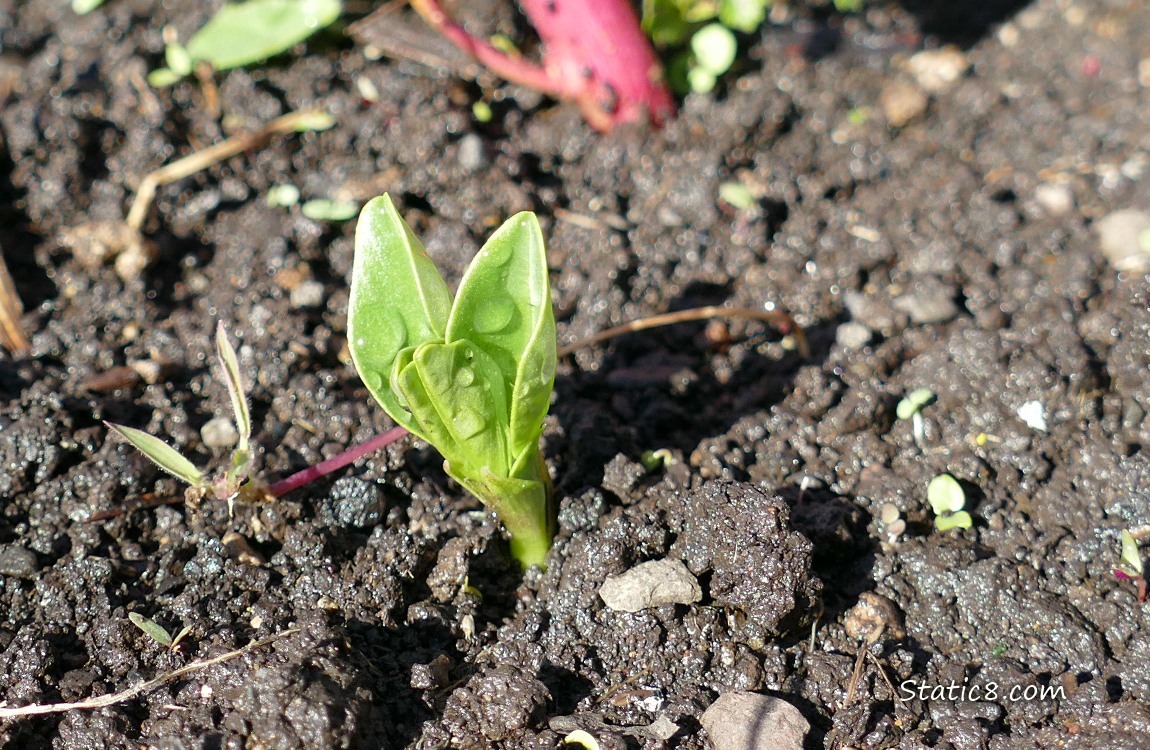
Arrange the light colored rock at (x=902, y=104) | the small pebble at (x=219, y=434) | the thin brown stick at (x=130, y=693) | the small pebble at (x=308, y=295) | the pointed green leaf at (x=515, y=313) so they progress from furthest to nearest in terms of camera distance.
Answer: the light colored rock at (x=902, y=104) → the small pebble at (x=308, y=295) → the small pebble at (x=219, y=434) → the thin brown stick at (x=130, y=693) → the pointed green leaf at (x=515, y=313)

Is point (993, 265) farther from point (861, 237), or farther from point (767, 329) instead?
point (767, 329)

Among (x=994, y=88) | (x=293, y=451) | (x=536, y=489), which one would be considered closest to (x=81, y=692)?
(x=293, y=451)

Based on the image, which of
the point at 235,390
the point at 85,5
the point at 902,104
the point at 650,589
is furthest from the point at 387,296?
the point at 85,5

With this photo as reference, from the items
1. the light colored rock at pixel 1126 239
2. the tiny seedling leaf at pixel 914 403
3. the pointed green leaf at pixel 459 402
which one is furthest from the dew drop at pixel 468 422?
the light colored rock at pixel 1126 239

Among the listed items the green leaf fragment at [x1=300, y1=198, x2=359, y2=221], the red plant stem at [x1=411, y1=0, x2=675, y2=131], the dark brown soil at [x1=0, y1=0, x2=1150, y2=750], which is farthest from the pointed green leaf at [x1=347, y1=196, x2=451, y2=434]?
the red plant stem at [x1=411, y1=0, x2=675, y2=131]

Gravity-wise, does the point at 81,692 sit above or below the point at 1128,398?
above

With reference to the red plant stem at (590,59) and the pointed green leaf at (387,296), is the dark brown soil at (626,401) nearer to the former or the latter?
the red plant stem at (590,59)

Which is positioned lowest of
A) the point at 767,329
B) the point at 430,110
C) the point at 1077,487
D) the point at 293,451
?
the point at 1077,487

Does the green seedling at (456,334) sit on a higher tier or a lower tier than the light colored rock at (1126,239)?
higher
